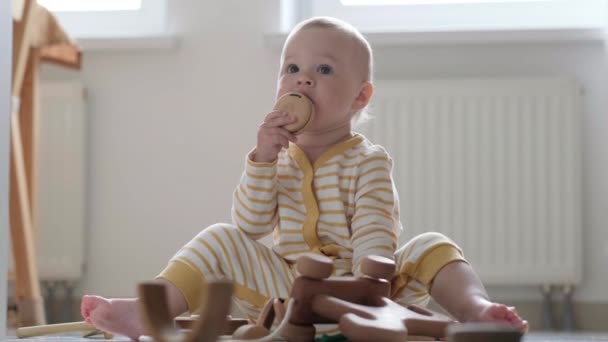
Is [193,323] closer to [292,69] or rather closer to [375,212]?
[375,212]

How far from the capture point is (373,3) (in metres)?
2.65

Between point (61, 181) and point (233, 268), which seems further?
point (61, 181)

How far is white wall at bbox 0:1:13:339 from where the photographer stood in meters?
1.19

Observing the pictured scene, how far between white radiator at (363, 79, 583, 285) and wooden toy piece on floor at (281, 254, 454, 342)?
1518 millimetres

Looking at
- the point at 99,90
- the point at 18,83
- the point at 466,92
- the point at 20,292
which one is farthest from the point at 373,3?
the point at 20,292

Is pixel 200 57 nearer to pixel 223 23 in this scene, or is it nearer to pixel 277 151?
pixel 223 23

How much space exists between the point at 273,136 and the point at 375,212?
0.55ft

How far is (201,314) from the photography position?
0.68m

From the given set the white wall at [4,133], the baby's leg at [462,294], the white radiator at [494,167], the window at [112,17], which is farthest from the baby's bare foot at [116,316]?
the window at [112,17]

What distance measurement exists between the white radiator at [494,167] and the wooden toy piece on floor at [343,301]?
1518mm

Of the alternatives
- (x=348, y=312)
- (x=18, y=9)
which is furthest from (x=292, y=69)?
(x=18, y=9)

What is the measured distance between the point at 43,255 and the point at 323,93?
5.15 feet

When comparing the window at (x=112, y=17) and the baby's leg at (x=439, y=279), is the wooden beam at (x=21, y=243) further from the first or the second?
the baby's leg at (x=439, y=279)

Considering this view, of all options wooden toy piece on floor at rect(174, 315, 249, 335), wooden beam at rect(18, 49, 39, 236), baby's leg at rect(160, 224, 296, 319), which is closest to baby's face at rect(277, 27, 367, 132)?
baby's leg at rect(160, 224, 296, 319)
